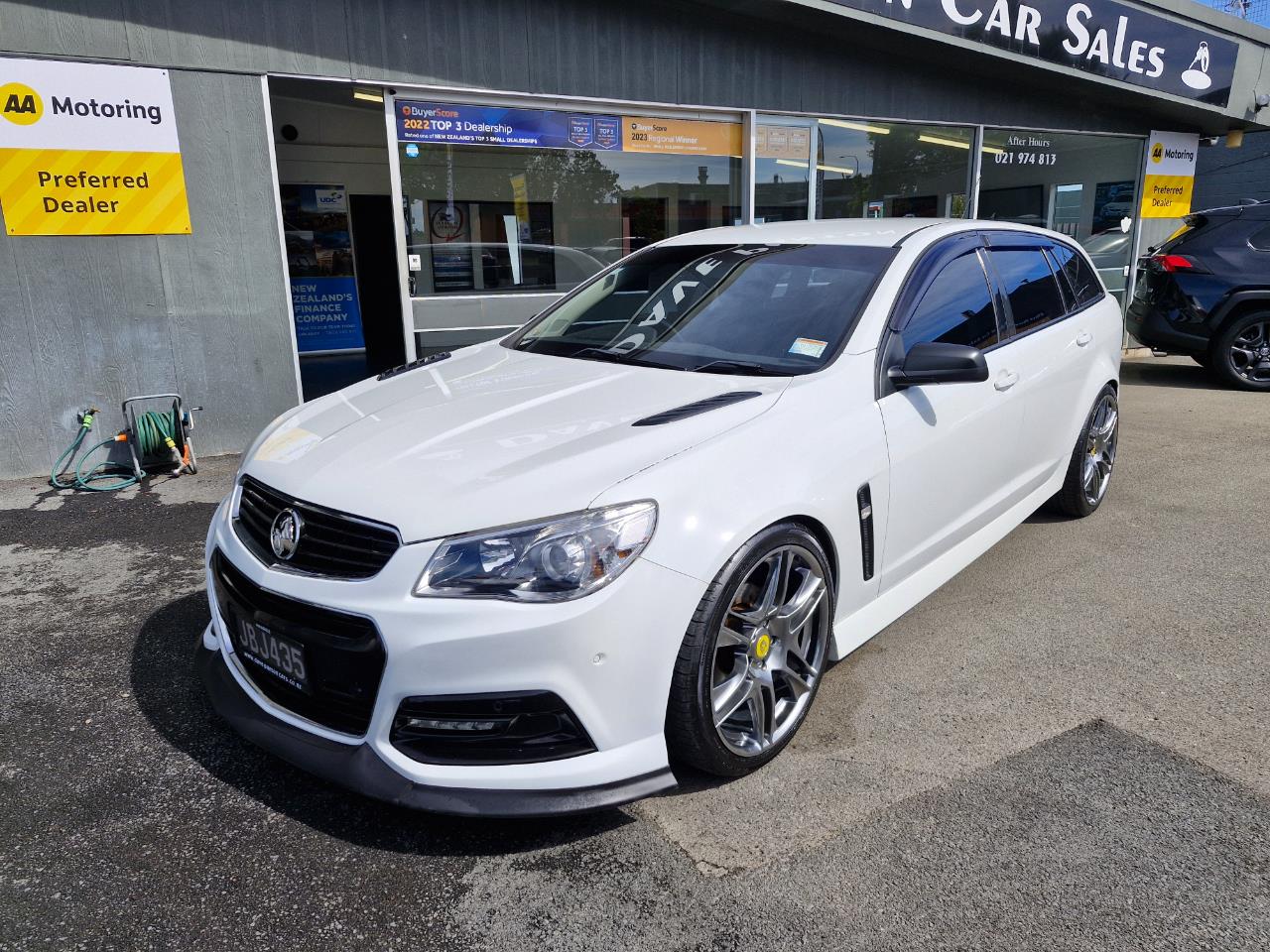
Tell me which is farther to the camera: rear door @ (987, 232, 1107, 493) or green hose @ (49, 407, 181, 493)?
green hose @ (49, 407, 181, 493)

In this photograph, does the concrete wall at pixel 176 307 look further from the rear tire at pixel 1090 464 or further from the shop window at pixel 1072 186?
the shop window at pixel 1072 186

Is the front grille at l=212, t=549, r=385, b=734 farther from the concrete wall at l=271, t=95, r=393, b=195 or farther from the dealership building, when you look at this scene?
the concrete wall at l=271, t=95, r=393, b=195

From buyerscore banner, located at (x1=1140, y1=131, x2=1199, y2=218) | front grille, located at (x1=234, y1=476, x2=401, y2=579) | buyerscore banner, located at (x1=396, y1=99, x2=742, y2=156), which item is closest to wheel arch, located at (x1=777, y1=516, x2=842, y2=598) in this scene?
front grille, located at (x1=234, y1=476, x2=401, y2=579)

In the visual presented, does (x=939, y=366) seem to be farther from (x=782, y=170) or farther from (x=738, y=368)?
(x=782, y=170)

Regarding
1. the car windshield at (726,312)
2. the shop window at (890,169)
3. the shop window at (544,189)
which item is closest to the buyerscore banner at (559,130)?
the shop window at (544,189)

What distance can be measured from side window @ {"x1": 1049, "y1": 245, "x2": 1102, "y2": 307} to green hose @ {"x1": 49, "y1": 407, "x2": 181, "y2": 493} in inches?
219

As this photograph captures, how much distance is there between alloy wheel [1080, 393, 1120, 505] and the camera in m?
4.70

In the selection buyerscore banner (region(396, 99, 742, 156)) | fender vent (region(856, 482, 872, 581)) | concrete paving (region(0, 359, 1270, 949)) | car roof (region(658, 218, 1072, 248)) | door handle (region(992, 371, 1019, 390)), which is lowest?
concrete paving (region(0, 359, 1270, 949))

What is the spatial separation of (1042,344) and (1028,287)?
0.30m

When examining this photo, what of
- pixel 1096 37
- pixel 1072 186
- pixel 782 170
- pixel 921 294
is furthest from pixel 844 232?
pixel 1072 186

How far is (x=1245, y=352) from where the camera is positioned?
28.8 feet

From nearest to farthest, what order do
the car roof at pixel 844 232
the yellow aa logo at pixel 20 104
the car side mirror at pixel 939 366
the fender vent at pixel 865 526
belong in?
the fender vent at pixel 865 526 → the car side mirror at pixel 939 366 → the car roof at pixel 844 232 → the yellow aa logo at pixel 20 104

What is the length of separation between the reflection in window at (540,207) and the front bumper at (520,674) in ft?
17.8

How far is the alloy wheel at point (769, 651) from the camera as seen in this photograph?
2.47 m
